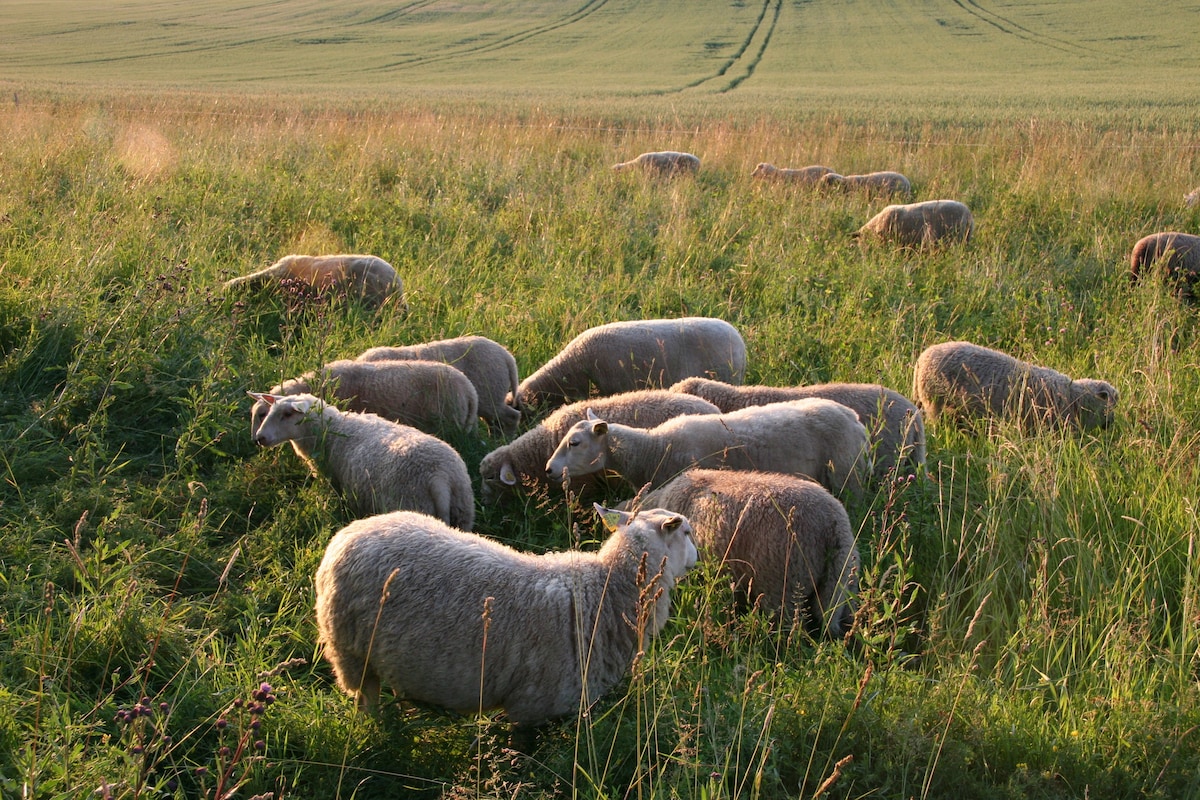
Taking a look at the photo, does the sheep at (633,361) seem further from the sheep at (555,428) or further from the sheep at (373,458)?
the sheep at (373,458)

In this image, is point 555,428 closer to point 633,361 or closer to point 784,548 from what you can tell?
point 633,361

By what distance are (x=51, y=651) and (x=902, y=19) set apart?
71.9 metres

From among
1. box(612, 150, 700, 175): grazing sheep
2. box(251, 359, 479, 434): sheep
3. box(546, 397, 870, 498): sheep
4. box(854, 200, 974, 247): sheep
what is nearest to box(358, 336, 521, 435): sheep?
box(251, 359, 479, 434): sheep

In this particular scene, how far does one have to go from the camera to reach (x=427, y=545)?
3.48 metres

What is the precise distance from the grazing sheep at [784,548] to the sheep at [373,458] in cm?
126

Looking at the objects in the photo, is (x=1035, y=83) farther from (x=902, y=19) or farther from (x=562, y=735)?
(x=562, y=735)

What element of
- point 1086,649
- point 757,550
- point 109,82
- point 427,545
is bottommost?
point 1086,649

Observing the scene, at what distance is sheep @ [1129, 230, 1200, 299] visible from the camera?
866 centimetres

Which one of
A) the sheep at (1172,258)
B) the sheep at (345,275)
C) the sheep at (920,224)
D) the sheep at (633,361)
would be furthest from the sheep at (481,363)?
the sheep at (1172,258)

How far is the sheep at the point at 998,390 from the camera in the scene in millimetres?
6008

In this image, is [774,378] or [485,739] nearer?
[485,739]

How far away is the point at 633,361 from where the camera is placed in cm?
669

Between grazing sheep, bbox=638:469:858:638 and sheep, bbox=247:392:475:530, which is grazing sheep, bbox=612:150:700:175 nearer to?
sheep, bbox=247:392:475:530

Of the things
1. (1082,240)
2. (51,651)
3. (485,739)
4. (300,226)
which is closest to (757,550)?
(485,739)
